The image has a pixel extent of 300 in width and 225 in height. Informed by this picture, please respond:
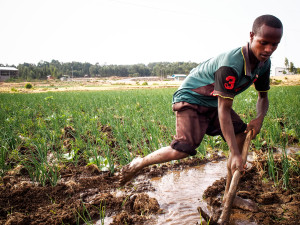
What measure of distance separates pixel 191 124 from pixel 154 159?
0.41 meters

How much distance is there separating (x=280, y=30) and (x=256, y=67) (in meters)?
0.27

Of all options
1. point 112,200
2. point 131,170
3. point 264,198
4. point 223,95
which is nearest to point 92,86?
point 131,170

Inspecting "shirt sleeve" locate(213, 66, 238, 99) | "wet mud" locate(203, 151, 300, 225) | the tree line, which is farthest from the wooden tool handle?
the tree line

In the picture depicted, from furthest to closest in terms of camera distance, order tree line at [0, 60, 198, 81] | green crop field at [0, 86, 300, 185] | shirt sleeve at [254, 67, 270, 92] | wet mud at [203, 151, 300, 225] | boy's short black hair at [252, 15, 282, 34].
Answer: tree line at [0, 60, 198, 81] → green crop field at [0, 86, 300, 185] → shirt sleeve at [254, 67, 270, 92] → wet mud at [203, 151, 300, 225] → boy's short black hair at [252, 15, 282, 34]

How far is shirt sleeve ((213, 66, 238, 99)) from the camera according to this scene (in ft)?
4.43

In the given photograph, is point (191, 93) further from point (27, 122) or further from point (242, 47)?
point (27, 122)

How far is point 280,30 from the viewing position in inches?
51.3

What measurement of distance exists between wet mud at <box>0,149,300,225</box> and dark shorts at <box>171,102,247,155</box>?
0.47m

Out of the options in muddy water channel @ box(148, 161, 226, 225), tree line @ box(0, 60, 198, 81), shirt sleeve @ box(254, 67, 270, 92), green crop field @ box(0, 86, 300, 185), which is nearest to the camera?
muddy water channel @ box(148, 161, 226, 225)

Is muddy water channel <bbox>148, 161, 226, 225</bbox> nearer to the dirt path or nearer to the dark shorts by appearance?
the dark shorts

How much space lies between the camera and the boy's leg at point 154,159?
1.71 m

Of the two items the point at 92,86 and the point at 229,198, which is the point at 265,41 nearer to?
the point at 229,198

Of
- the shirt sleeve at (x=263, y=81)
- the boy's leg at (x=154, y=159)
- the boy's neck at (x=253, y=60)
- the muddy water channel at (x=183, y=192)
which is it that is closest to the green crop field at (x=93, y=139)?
the muddy water channel at (x=183, y=192)

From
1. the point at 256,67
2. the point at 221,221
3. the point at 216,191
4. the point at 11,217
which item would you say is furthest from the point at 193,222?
the point at 11,217
